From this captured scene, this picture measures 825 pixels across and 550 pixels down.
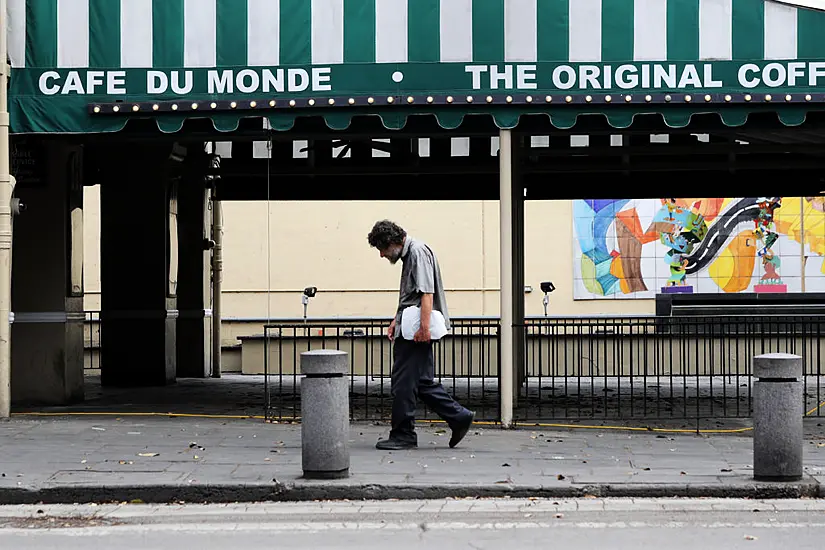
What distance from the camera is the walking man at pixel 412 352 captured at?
1003 centimetres

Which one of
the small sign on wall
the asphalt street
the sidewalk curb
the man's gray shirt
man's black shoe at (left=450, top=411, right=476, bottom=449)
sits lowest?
the asphalt street

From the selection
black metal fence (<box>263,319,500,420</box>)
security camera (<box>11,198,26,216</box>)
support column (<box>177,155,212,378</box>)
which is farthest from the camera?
support column (<box>177,155,212,378</box>)

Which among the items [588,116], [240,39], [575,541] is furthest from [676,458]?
[240,39]

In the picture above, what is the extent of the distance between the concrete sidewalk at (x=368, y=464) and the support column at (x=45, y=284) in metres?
1.50

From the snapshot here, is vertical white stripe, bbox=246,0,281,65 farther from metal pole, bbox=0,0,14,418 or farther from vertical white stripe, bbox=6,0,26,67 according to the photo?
metal pole, bbox=0,0,14,418

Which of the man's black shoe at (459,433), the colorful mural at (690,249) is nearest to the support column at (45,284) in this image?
the man's black shoe at (459,433)

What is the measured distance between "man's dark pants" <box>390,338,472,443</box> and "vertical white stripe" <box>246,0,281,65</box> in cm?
335

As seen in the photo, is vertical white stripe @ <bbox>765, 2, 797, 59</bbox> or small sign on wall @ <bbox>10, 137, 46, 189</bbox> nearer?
vertical white stripe @ <bbox>765, 2, 797, 59</bbox>

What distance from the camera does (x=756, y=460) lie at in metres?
8.55

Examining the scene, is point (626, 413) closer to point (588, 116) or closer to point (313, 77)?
point (588, 116)

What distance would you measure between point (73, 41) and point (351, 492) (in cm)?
600

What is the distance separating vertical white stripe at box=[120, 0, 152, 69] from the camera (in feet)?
38.9

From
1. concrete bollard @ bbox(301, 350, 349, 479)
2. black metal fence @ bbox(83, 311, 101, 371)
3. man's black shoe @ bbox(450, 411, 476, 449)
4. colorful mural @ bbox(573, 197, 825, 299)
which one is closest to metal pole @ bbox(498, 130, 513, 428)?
man's black shoe @ bbox(450, 411, 476, 449)

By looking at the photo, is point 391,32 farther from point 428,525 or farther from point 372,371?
point 372,371
